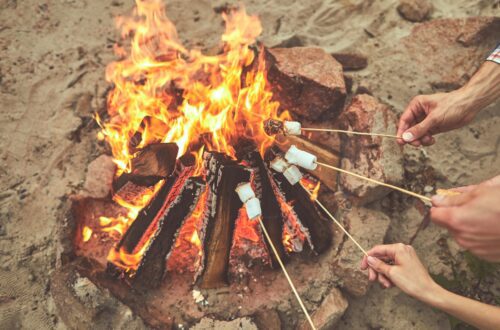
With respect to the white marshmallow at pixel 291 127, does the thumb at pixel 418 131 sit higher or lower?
higher

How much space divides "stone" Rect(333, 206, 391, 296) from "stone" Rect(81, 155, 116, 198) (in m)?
2.00

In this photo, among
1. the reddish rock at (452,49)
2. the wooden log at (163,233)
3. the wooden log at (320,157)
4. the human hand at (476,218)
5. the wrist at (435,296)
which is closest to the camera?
the human hand at (476,218)

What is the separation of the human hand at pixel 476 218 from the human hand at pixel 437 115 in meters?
0.96

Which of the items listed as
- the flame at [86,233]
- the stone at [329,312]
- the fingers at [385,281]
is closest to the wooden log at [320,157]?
the stone at [329,312]

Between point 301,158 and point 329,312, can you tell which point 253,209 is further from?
point 329,312

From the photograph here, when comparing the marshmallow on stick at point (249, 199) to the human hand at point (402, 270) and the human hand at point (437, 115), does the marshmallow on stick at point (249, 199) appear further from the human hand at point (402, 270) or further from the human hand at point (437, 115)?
the human hand at point (437, 115)

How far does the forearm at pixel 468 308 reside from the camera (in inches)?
71.0

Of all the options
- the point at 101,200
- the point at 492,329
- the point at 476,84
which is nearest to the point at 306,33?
the point at 476,84

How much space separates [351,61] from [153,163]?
243cm

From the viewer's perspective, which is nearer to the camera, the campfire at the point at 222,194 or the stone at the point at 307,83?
the campfire at the point at 222,194

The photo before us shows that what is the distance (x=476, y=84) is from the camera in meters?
2.69

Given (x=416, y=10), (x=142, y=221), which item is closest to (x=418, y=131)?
(x=142, y=221)

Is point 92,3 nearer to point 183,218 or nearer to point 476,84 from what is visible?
point 183,218

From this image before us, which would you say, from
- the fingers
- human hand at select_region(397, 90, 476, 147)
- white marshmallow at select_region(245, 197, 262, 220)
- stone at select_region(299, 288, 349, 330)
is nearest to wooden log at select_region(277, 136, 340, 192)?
human hand at select_region(397, 90, 476, 147)
